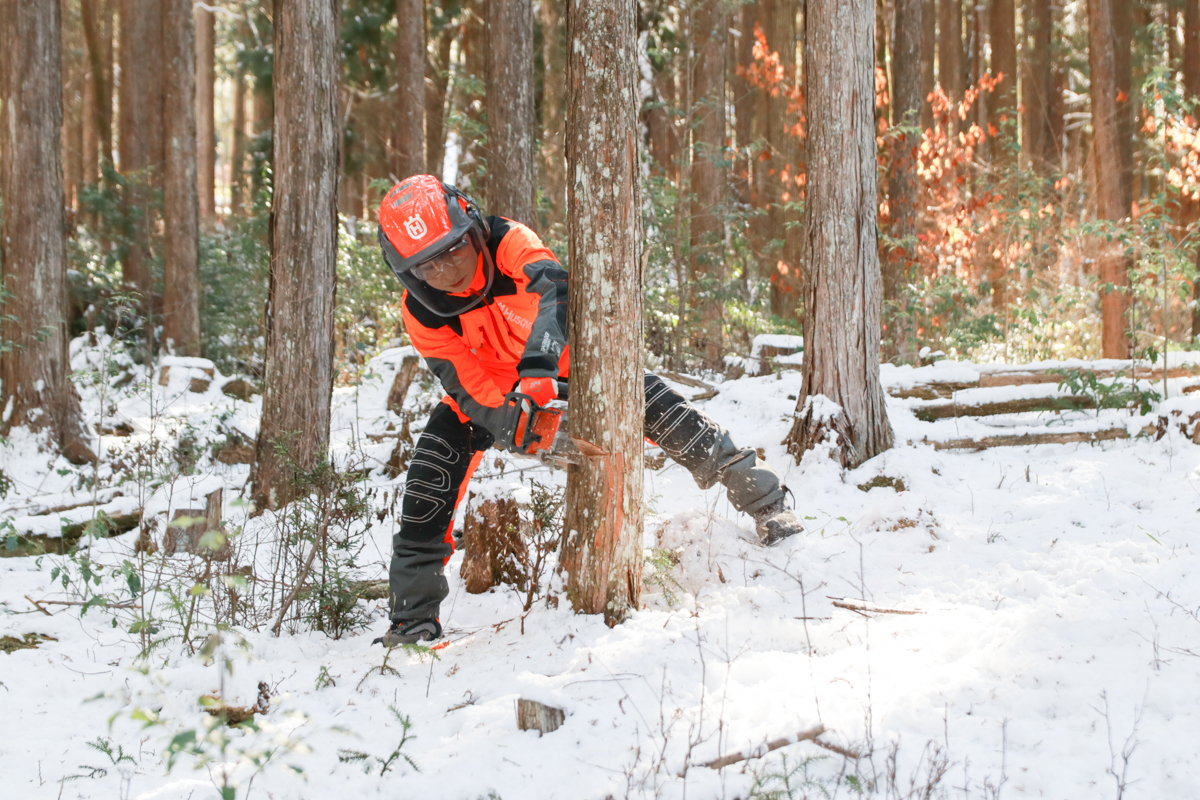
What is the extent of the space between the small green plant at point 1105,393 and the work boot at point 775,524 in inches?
127

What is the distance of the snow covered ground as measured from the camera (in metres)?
2.34

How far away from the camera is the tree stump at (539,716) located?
262 cm

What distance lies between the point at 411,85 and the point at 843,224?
857cm

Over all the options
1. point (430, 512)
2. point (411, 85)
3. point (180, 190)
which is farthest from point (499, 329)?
point (180, 190)

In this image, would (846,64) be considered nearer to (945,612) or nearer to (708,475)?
(708,475)

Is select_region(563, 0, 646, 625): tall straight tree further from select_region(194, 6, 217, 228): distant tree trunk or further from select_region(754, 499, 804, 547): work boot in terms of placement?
select_region(194, 6, 217, 228): distant tree trunk

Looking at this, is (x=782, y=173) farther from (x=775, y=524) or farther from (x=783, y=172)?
(x=775, y=524)

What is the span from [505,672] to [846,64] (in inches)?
173

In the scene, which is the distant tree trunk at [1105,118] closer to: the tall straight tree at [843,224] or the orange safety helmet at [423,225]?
the tall straight tree at [843,224]

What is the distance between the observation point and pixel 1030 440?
234 inches

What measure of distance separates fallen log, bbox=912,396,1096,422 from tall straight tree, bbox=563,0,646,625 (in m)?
3.87

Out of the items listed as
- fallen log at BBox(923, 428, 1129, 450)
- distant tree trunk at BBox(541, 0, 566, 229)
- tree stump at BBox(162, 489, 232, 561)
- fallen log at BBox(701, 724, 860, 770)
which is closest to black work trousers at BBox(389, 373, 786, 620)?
tree stump at BBox(162, 489, 232, 561)

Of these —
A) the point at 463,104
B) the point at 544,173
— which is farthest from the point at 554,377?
the point at 463,104

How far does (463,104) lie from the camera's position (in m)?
15.8
